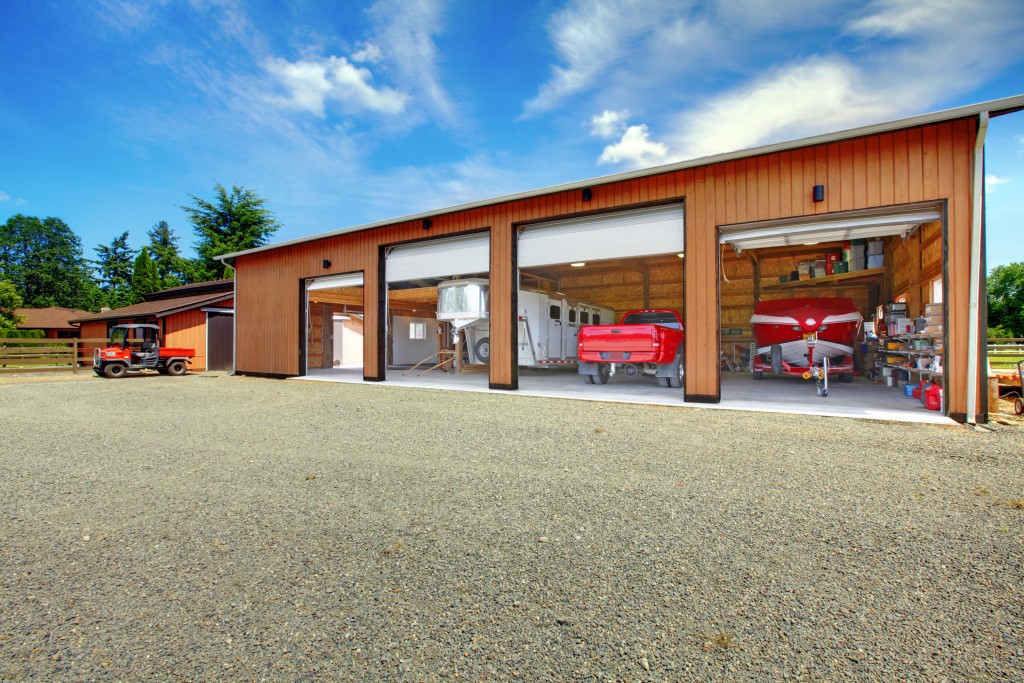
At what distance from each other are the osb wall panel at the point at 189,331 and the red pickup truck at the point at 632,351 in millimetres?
17315

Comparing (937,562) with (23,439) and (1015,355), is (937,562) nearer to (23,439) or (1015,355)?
(23,439)

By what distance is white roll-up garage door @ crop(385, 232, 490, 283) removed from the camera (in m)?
11.2

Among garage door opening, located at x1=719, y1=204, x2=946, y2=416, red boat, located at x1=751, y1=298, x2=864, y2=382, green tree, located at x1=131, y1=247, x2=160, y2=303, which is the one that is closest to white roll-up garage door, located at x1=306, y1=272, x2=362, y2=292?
garage door opening, located at x1=719, y1=204, x2=946, y2=416

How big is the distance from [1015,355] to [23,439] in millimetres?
39906

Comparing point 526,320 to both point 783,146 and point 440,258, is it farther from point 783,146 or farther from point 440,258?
point 783,146

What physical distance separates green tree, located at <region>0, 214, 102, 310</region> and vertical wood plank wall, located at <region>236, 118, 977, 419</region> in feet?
212

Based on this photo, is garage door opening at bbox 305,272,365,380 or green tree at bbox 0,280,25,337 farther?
green tree at bbox 0,280,25,337

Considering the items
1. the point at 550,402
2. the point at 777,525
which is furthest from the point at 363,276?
the point at 777,525

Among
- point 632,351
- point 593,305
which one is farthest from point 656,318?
point 593,305

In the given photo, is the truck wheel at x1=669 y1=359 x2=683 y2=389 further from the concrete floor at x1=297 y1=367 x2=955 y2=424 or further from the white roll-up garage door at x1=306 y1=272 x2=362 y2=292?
the white roll-up garage door at x1=306 y1=272 x2=362 y2=292

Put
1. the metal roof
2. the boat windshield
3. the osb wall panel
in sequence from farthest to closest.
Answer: the osb wall panel < the boat windshield < the metal roof

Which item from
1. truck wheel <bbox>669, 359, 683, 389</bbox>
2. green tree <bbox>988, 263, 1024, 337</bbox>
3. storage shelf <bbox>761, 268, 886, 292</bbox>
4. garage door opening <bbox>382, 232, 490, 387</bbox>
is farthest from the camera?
green tree <bbox>988, 263, 1024, 337</bbox>

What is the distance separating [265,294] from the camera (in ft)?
50.7

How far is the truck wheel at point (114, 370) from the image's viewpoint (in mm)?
16000
